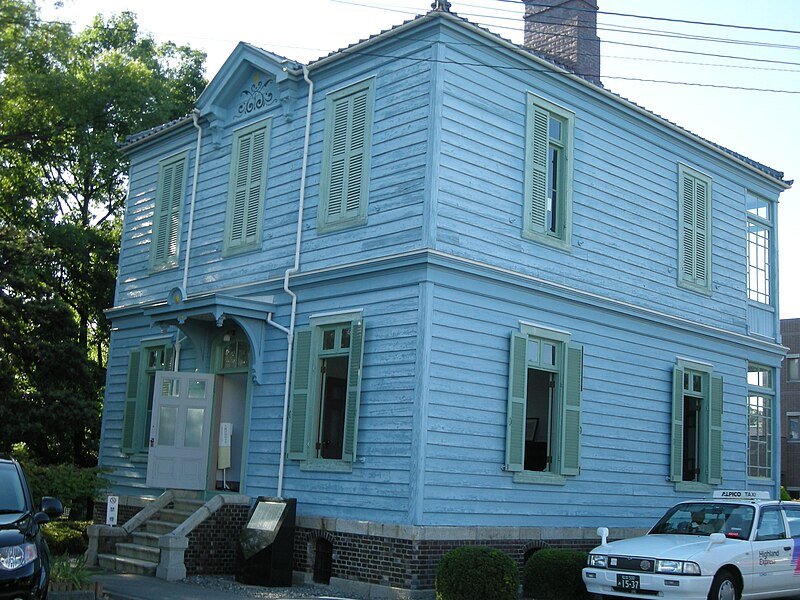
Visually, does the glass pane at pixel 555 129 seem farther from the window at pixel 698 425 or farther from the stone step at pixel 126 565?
the stone step at pixel 126 565

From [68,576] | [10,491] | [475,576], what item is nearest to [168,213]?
[68,576]

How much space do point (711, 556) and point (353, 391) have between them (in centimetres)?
564

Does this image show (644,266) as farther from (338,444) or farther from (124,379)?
(124,379)

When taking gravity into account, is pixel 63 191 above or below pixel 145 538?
above

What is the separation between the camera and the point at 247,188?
739 inches

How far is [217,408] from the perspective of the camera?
18.8m

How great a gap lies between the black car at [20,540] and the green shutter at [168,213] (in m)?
9.85

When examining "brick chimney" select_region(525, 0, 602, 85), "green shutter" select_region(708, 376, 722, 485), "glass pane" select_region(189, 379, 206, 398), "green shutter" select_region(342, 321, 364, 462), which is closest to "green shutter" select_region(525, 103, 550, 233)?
"brick chimney" select_region(525, 0, 602, 85)

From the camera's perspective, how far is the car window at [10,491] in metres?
10.9

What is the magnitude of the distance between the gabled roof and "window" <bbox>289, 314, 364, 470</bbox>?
14.6 ft

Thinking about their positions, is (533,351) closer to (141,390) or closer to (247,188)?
(247,188)

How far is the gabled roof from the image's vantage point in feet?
51.3

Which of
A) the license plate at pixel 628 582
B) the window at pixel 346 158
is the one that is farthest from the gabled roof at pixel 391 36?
the license plate at pixel 628 582

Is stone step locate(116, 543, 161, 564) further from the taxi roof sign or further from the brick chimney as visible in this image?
the brick chimney
